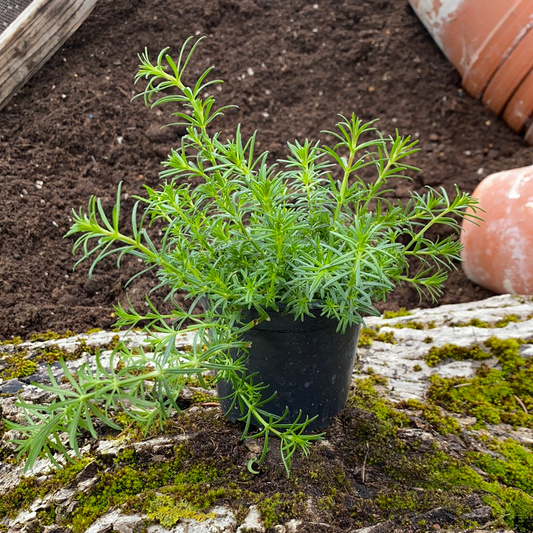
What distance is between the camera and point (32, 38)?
3.35m

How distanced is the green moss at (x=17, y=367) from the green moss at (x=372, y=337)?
1228 millimetres

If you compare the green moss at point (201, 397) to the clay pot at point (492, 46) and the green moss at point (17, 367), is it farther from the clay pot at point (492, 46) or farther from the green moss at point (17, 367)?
the clay pot at point (492, 46)

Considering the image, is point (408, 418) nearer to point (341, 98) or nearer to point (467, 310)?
point (467, 310)

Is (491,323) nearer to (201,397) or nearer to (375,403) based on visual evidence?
(375,403)

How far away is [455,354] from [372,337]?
33 centimetres

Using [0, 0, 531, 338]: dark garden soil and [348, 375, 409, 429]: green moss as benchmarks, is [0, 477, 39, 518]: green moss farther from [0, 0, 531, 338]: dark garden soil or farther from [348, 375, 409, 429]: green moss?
[0, 0, 531, 338]: dark garden soil

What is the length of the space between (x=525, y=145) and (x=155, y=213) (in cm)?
333

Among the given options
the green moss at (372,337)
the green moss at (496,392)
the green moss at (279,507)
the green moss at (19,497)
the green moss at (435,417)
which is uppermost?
the green moss at (496,392)

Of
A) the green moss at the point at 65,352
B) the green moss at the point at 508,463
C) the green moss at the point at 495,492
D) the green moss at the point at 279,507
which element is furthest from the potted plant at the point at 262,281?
the green moss at the point at 65,352

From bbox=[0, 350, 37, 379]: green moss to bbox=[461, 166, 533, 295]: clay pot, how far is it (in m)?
2.24

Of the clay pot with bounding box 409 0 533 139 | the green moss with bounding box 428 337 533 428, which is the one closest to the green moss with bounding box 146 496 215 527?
the green moss with bounding box 428 337 533 428

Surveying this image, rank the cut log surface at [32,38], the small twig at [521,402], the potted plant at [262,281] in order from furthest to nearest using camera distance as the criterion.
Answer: the cut log surface at [32,38] → the small twig at [521,402] → the potted plant at [262,281]

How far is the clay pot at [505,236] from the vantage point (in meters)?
2.65

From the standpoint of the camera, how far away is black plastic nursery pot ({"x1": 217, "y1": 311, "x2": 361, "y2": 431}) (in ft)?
4.32
